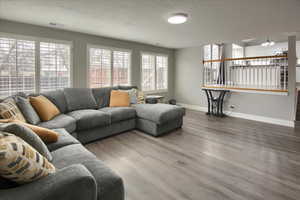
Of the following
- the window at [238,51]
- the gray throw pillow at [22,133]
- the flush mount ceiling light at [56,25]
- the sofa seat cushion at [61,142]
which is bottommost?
the sofa seat cushion at [61,142]

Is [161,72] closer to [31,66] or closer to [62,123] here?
[31,66]

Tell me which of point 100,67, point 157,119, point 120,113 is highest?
point 100,67

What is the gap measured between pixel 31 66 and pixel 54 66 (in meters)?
0.47

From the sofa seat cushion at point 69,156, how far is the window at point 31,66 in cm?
276

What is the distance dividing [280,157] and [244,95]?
2.97m

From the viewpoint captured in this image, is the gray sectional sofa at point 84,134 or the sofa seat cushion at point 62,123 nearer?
the gray sectional sofa at point 84,134

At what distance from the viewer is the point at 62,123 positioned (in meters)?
2.81

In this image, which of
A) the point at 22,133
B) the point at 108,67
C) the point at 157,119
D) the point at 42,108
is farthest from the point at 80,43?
the point at 22,133

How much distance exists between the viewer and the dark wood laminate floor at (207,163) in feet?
6.14

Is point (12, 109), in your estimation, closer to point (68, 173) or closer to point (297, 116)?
point (68, 173)

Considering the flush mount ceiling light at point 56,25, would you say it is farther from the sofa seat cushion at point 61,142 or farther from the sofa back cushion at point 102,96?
the sofa seat cushion at point 61,142

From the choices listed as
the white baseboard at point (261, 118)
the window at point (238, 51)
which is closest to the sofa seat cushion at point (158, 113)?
the white baseboard at point (261, 118)

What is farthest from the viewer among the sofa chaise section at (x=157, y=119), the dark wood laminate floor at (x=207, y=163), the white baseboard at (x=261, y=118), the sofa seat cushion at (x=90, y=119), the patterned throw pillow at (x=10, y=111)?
the white baseboard at (x=261, y=118)

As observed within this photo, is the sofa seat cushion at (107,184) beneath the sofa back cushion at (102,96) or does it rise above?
beneath
